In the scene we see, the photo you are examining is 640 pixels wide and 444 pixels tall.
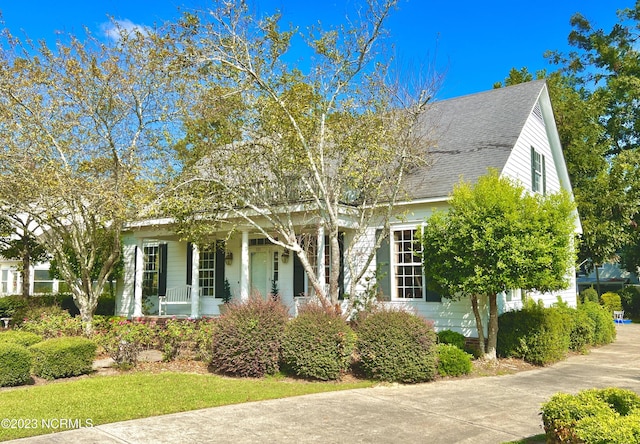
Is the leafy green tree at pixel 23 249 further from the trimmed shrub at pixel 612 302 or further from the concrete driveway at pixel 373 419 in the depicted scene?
the trimmed shrub at pixel 612 302

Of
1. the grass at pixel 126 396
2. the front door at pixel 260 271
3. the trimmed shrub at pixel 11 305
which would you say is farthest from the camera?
the trimmed shrub at pixel 11 305

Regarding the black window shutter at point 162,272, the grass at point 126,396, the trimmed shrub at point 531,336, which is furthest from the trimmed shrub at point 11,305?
the trimmed shrub at point 531,336

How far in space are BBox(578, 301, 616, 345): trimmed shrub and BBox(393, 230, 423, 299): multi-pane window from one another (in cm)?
529

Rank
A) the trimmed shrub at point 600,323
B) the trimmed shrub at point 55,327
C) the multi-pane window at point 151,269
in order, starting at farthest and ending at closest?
the multi-pane window at point 151,269, the trimmed shrub at point 600,323, the trimmed shrub at point 55,327

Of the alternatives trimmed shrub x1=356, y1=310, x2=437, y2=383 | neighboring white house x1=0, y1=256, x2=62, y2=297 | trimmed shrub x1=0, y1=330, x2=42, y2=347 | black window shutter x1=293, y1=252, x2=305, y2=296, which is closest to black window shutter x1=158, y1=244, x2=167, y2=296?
black window shutter x1=293, y1=252, x2=305, y2=296

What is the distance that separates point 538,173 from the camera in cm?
1595

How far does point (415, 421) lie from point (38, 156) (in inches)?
417

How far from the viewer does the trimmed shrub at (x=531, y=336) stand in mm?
11688

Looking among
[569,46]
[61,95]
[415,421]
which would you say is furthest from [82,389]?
[569,46]

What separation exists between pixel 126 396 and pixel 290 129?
20.9ft

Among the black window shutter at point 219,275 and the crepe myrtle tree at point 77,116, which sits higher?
the crepe myrtle tree at point 77,116

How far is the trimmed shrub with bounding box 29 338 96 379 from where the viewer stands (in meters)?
9.41

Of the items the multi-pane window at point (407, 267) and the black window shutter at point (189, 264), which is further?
the black window shutter at point (189, 264)

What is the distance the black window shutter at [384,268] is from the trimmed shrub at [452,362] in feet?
10.6
